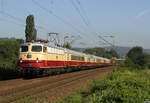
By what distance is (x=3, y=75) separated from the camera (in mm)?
19859

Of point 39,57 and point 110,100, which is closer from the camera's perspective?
point 110,100

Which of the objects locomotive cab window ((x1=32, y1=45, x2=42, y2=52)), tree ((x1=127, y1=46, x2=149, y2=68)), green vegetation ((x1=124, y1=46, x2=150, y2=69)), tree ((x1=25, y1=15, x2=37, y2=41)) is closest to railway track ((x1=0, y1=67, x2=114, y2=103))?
locomotive cab window ((x1=32, y1=45, x2=42, y2=52))

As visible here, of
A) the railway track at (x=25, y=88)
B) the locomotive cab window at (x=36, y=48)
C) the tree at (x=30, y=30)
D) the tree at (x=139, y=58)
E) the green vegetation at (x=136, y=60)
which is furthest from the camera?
the tree at (x=139, y=58)

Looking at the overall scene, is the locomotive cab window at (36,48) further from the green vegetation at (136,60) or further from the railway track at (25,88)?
the green vegetation at (136,60)

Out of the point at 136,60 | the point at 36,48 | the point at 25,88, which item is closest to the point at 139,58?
the point at 136,60

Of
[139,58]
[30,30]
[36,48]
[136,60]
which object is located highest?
[30,30]

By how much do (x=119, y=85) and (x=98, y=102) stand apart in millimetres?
1750

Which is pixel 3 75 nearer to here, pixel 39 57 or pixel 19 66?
pixel 19 66

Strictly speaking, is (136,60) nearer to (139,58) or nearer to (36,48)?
(139,58)

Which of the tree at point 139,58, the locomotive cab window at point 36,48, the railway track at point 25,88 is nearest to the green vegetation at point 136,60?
the tree at point 139,58

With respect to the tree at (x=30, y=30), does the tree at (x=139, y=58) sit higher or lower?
lower

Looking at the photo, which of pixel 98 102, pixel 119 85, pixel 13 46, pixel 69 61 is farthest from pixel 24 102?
pixel 13 46

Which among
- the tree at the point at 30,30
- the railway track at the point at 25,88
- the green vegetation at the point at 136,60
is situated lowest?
the railway track at the point at 25,88

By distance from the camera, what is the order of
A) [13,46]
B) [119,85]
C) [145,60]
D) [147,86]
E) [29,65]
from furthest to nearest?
[145,60]
[13,46]
[29,65]
[147,86]
[119,85]
